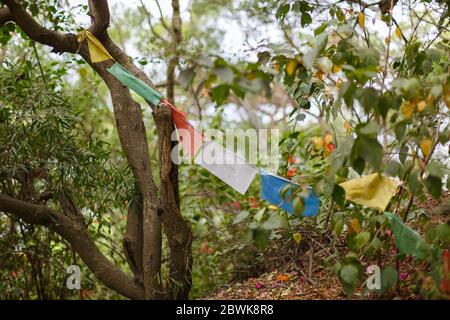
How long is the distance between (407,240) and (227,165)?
938mm

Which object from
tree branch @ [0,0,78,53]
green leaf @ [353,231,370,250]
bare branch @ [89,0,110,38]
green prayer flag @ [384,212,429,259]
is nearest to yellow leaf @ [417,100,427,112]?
green prayer flag @ [384,212,429,259]

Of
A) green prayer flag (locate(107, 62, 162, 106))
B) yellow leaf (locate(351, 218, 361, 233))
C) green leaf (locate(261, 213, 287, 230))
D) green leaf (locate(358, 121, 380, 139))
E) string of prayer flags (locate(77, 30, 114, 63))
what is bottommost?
green leaf (locate(261, 213, 287, 230))

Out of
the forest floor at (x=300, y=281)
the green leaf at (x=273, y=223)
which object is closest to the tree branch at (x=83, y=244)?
the forest floor at (x=300, y=281)

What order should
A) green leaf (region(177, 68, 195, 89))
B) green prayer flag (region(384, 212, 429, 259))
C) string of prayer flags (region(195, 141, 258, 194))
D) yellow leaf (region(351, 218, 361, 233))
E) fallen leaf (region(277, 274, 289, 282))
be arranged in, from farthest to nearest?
fallen leaf (region(277, 274, 289, 282))
string of prayer flags (region(195, 141, 258, 194))
yellow leaf (region(351, 218, 361, 233))
green prayer flag (region(384, 212, 429, 259))
green leaf (region(177, 68, 195, 89))

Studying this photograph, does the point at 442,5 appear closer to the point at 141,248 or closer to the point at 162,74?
the point at 141,248

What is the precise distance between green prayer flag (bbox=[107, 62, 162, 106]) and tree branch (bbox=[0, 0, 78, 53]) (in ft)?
1.23

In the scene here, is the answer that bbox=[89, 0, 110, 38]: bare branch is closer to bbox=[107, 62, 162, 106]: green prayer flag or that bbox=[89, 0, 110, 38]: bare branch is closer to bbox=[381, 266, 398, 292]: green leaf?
bbox=[107, 62, 162, 106]: green prayer flag

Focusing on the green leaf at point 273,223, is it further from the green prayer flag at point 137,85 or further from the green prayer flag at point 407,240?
the green prayer flag at point 137,85

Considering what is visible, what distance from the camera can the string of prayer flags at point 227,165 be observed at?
2.74 meters

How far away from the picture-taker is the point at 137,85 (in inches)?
112

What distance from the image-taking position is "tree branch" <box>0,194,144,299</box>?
315cm

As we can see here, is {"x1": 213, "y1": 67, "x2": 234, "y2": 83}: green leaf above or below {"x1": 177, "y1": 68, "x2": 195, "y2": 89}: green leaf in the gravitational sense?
below

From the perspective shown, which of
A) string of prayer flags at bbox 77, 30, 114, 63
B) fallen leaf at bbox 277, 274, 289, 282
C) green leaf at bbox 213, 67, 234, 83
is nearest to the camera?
green leaf at bbox 213, 67, 234, 83

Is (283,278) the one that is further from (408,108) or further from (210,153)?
(408,108)
